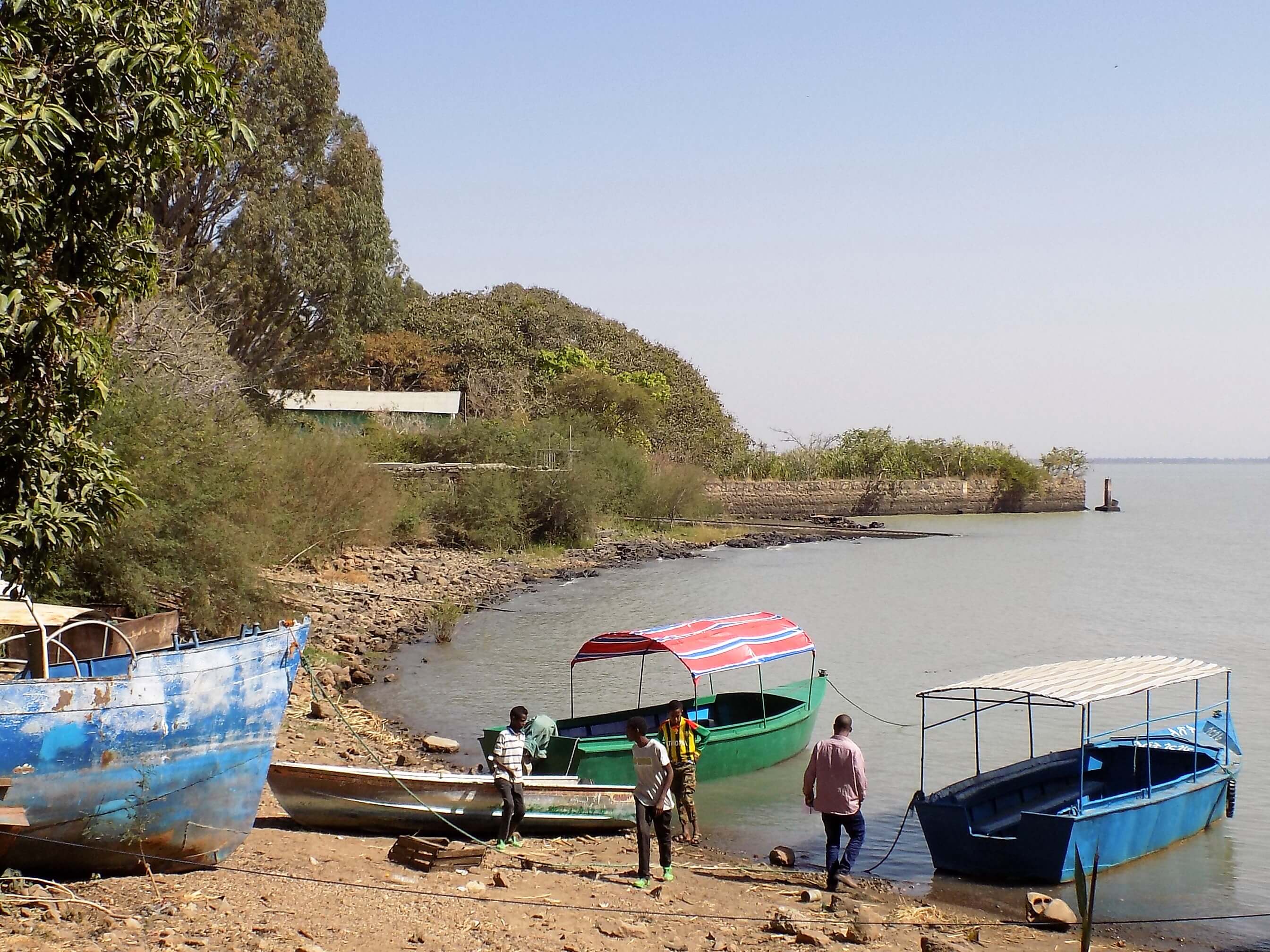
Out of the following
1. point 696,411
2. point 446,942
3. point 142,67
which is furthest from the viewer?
point 696,411

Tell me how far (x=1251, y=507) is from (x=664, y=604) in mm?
99955

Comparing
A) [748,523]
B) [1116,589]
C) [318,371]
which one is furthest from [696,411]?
[1116,589]

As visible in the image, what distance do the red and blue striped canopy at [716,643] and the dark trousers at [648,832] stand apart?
4130 mm

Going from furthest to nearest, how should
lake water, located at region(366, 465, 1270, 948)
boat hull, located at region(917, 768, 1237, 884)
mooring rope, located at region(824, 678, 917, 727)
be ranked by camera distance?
mooring rope, located at region(824, 678, 917, 727) → lake water, located at region(366, 465, 1270, 948) → boat hull, located at region(917, 768, 1237, 884)

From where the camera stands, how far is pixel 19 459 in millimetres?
7484

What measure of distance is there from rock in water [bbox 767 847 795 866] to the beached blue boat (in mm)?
5294

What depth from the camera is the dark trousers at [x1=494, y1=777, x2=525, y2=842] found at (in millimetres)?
10891

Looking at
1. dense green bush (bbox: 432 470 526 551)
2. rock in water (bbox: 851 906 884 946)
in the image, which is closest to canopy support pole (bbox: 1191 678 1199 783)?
rock in water (bbox: 851 906 884 946)

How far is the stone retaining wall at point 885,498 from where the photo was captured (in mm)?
67312

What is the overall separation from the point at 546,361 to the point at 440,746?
1949 inches

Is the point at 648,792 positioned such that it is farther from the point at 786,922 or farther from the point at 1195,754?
the point at 1195,754

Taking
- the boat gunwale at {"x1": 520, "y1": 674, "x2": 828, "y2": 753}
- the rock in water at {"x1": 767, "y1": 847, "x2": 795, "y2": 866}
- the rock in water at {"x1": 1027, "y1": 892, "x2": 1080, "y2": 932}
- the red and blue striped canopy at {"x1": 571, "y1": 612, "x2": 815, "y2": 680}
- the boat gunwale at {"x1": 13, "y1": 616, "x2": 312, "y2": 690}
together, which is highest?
the boat gunwale at {"x1": 13, "y1": 616, "x2": 312, "y2": 690}

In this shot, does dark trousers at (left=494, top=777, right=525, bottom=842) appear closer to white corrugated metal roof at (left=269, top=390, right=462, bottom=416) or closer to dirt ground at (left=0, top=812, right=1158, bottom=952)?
dirt ground at (left=0, top=812, right=1158, bottom=952)

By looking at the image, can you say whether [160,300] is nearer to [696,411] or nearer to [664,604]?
[664,604]
